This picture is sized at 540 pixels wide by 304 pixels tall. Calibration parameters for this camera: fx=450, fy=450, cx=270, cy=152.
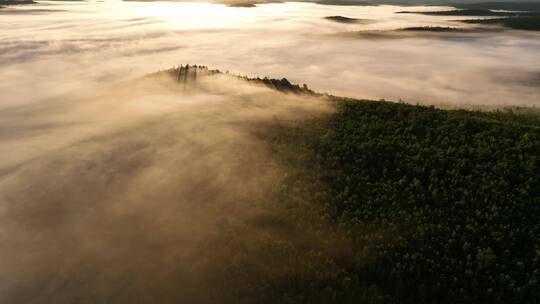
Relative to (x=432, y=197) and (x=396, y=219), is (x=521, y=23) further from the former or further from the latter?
(x=396, y=219)

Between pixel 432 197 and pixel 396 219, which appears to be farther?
pixel 432 197

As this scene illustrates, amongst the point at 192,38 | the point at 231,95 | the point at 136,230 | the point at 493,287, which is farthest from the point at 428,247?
the point at 192,38

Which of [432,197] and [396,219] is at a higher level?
[432,197]

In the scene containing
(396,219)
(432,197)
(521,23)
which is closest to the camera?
(396,219)

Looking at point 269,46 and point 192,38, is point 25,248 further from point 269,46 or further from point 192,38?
point 192,38

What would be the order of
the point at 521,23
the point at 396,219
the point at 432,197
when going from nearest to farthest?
the point at 396,219
the point at 432,197
the point at 521,23

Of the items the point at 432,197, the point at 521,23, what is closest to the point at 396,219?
the point at 432,197

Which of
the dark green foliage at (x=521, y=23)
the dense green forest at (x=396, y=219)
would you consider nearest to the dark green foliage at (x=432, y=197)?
the dense green forest at (x=396, y=219)

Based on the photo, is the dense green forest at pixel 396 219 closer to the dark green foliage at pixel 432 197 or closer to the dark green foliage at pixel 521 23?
the dark green foliage at pixel 432 197
